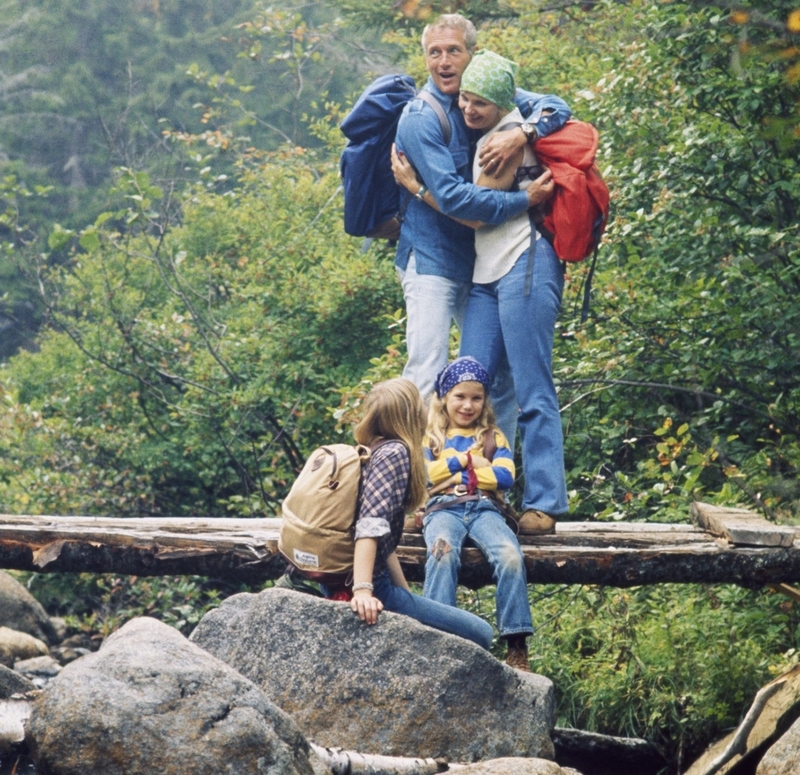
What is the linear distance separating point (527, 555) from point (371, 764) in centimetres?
132

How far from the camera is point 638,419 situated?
942cm

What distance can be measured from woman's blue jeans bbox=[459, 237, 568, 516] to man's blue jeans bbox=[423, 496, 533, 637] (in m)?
0.41

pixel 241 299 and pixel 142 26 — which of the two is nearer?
pixel 241 299

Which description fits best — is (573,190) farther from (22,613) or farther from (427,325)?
(22,613)

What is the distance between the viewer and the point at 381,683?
4.66 metres

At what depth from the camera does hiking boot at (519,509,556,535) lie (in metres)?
5.64

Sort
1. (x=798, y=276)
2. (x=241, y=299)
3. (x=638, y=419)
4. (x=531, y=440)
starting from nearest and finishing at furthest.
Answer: (x=531, y=440) < (x=798, y=276) < (x=638, y=419) < (x=241, y=299)

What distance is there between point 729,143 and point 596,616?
9.89 feet

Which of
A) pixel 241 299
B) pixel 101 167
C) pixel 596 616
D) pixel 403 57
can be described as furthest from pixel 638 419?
pixel 101 167

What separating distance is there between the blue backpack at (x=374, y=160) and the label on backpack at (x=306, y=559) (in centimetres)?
171

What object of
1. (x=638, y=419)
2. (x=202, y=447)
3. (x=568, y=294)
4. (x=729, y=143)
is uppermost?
(x=729, y=143)

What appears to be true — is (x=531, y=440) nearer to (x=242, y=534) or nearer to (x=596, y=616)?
(x=242, y=534)

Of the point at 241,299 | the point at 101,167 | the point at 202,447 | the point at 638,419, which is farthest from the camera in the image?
the point at 101,167

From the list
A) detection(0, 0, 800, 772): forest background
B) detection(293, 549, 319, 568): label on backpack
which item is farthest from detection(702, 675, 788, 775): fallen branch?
detection(293, 549, 319, 568): label on backpack
